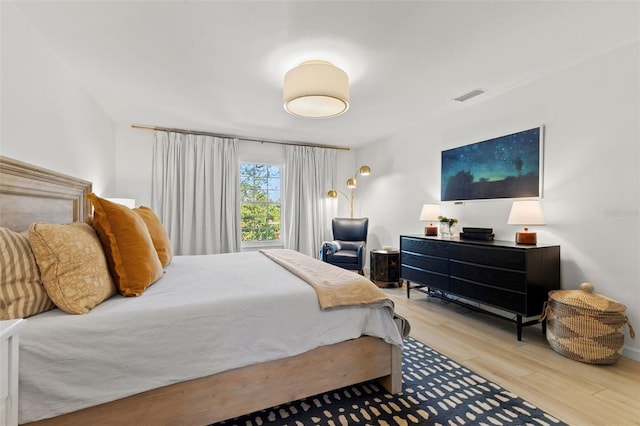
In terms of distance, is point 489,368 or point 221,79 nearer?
point 489,368

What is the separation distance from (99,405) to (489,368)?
7.63 ft

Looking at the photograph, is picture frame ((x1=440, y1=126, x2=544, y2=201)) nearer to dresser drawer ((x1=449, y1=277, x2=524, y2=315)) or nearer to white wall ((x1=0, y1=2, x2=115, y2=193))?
dresser drawer ((x1=449, y1=277, x2=524, y2=315))

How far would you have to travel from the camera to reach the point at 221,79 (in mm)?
2773

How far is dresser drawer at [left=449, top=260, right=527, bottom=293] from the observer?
8.10 ft

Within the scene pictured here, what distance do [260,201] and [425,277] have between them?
3.08 meters

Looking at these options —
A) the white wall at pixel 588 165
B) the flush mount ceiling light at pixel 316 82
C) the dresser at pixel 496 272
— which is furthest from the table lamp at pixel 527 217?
the flush mount ceiling light at pixel 316 82

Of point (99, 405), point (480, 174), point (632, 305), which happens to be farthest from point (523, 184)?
point (99, 405)

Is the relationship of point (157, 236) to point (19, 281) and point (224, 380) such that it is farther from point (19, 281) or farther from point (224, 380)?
point (224, 380)

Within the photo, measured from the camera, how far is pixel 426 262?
11.1ft

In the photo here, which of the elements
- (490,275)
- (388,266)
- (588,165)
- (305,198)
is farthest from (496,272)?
(305,198)

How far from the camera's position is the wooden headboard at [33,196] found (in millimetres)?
1758

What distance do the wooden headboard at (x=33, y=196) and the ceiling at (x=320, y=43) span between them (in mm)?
1010

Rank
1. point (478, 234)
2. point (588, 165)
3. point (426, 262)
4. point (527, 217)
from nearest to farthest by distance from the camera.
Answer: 1. point (588, 165)
2. point (527, 217)
3. point (478, 234)
4. point (426, 262)

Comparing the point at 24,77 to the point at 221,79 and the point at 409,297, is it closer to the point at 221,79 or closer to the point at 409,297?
the point at 221,79
